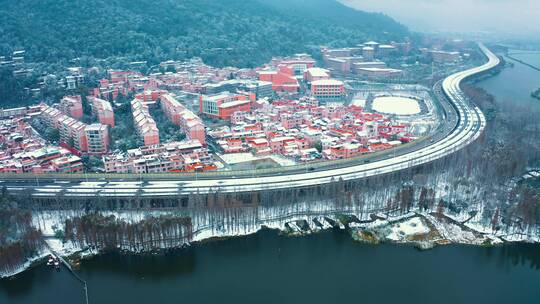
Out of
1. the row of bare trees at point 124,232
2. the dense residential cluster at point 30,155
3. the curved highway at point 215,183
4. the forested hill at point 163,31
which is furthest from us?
the forested hill at point 163,31

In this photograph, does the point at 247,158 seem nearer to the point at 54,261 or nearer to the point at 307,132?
the point at 307,132

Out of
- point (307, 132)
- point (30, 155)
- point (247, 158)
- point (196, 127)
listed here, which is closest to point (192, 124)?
point (196, 127)

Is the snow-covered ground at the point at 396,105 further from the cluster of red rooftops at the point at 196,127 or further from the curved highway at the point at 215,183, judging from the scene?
the curved highway at the point at 215,183

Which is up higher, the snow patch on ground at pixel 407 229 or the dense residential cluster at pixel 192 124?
the dense residential cluster at pixel 192 124

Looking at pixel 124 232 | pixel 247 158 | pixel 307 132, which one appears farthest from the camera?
pixel 307 132

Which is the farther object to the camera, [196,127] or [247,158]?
[196,127]

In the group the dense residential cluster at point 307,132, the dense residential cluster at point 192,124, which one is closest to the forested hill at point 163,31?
the dense residential cluster at point 192,124

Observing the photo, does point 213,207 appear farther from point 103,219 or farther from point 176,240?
point 103,219

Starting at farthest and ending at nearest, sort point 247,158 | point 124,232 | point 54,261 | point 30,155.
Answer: point 247,158
point 30,155
point 124,232
point 54,261
